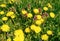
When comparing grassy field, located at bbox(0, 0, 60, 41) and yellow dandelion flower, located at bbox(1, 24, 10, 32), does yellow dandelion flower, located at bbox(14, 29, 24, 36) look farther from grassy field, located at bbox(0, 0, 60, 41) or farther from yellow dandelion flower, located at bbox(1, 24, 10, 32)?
yellow dandelion flower, located at bbox(1, 24, 10, 32)

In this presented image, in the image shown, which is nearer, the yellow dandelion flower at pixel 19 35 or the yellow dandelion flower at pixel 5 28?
the yellow dandelion flower at pixel 19 35

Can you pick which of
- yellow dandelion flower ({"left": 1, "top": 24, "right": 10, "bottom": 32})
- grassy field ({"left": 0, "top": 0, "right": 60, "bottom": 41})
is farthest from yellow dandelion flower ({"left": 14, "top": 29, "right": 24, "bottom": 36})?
yellow dandelion flower ({"left": 1, "top": 24, "right": 10, "bottom": 32})

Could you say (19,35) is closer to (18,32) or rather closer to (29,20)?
(18,32)

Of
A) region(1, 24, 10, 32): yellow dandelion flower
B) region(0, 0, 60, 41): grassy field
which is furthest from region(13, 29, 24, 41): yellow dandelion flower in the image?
region(1, 24, 10, 32): yellow dandelion flower

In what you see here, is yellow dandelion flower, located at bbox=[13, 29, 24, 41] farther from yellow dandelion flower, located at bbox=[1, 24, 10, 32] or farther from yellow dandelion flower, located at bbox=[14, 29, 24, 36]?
yellow dandelion flower, located at bbox=[1, 24, 10, 32]

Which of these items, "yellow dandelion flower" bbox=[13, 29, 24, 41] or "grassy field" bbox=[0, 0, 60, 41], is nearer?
"yellow dandelion flower" bbox=[13, 29, 24, 41]

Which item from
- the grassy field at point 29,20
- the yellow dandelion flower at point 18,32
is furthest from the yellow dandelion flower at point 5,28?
the yellow dandelion flower at point 18,32

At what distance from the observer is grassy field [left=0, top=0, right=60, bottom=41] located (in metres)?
2.84

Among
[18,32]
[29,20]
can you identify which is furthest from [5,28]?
[29,20]

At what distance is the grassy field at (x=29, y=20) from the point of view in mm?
2836

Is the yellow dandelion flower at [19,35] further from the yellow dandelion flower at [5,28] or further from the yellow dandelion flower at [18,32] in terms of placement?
the yellow dandelion flower at [5,28]

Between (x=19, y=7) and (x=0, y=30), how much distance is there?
0.49 metres

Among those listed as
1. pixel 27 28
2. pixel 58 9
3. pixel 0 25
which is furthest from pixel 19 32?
pixel 58 9

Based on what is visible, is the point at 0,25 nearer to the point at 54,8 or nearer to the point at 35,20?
the point at 35,20
